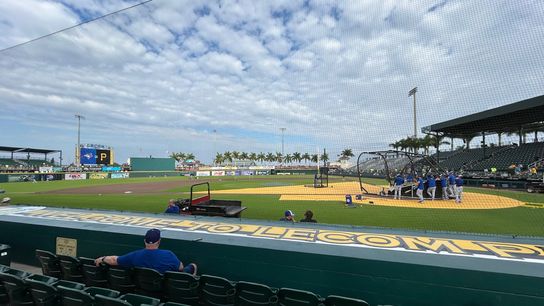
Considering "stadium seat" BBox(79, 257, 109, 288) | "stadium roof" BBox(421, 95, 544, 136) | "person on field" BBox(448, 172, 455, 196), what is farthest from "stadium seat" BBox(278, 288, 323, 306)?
"stadium roof" BBox(421, 95, 544, 136)

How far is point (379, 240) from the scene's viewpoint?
4.04 m

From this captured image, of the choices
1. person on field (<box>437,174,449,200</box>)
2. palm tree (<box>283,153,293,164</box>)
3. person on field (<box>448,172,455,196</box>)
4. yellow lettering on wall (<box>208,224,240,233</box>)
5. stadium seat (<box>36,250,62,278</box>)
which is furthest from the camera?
palm tree (<box>283,153,293,164</box>)

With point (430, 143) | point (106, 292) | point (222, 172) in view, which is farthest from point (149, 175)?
point (106, 292)

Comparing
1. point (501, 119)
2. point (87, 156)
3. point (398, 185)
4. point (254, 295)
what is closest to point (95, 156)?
point (87, 156)

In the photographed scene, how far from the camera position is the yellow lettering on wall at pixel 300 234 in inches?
162

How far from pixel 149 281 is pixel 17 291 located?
4.46 ft

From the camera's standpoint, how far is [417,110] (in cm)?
927

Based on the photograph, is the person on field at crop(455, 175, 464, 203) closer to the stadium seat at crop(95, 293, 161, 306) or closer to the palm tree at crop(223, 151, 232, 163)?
the stadium seat at crop(95, 293, 161, 306)

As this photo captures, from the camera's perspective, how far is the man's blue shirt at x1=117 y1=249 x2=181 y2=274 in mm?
3396

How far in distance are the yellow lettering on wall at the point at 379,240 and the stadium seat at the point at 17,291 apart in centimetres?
405

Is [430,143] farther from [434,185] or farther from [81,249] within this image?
[81,249]

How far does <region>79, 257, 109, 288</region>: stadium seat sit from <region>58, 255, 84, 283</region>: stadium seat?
14 centimetres

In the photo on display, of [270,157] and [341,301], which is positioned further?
[270,157]

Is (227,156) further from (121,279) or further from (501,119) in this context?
(121,279)
